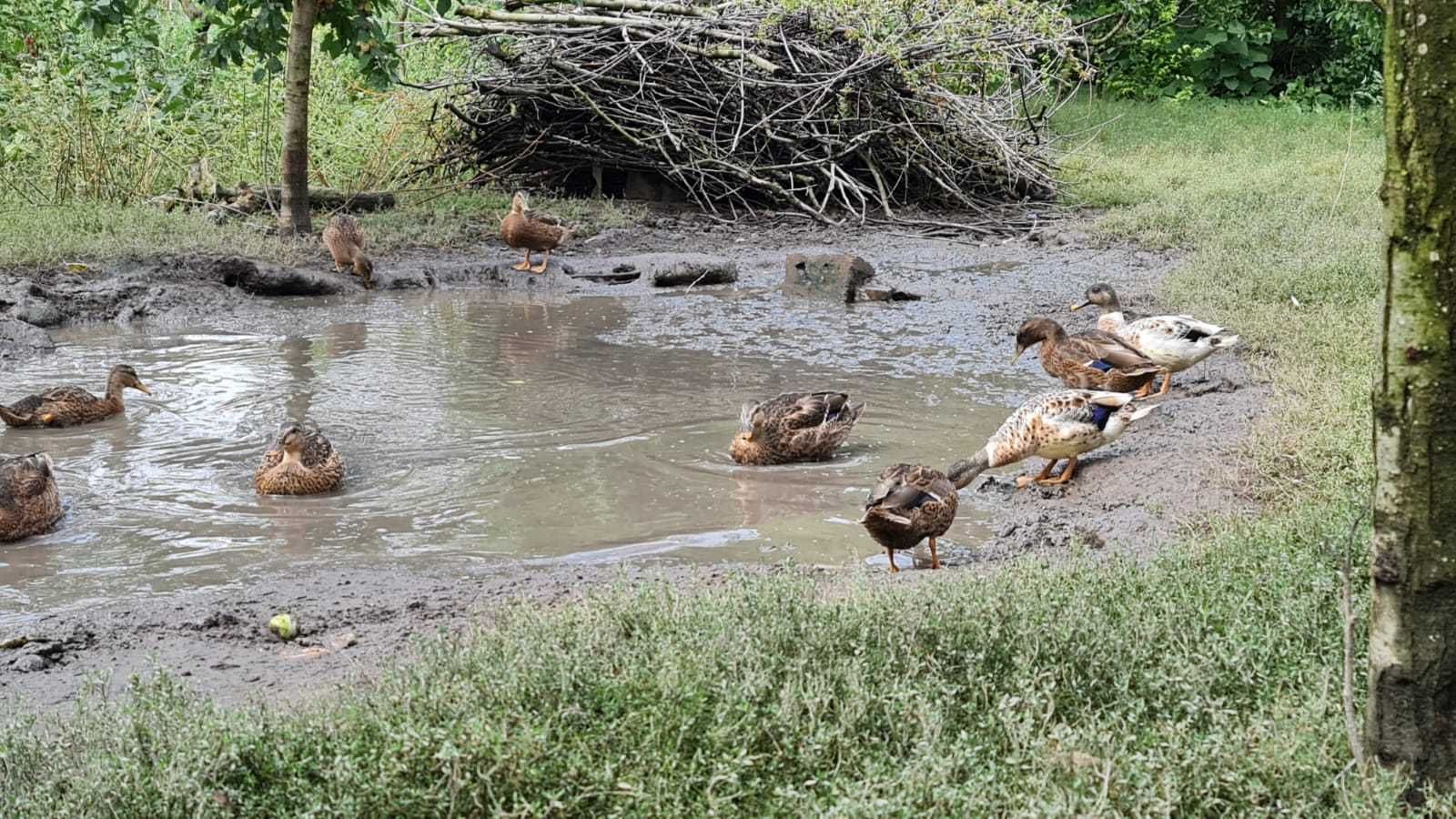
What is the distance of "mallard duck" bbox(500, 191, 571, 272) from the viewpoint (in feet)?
45.0

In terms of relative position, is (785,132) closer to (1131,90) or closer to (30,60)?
(30,60)

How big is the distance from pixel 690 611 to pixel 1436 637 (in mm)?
2096

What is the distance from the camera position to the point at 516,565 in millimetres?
6094

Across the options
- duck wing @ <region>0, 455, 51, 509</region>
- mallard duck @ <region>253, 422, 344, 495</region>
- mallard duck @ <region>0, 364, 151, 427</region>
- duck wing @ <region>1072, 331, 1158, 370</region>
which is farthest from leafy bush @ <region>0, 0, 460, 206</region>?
duck wing @ <region>1072, 331, 1158, 370</region>

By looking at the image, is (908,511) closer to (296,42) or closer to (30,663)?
(30,663)

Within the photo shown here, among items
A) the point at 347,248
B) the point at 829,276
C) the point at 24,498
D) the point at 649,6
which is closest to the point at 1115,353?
the point at 829,276

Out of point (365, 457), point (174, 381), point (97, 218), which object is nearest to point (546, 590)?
point (365, 457)

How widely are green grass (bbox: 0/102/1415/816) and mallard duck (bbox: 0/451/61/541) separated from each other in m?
2.75

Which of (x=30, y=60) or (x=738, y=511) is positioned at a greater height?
Result: (x=30, y=60)

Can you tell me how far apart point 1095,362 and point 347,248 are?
7.38 metres

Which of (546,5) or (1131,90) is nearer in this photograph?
(546,5)

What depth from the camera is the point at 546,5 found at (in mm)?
18688

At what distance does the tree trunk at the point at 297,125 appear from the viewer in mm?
12844

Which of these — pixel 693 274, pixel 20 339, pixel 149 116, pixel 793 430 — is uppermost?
pixel 149 116
